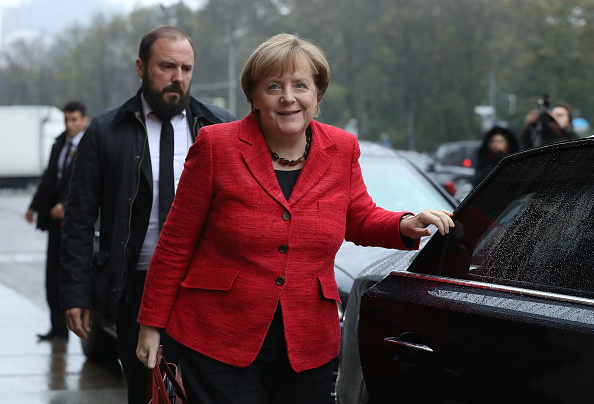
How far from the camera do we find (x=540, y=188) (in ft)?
7.47

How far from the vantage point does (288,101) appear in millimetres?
2539

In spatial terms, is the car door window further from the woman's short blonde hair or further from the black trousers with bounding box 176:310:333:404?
the woman's short blonde hair

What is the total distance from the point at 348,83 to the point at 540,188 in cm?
7570

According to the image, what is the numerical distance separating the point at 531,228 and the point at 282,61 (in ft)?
2.75

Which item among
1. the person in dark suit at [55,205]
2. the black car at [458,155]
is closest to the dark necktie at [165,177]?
the person in dark suit at [55,205]

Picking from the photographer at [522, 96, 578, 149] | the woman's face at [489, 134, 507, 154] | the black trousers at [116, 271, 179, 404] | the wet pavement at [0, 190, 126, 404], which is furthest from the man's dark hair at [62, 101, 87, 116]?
the black trousers at [116, 271, 179, 404]

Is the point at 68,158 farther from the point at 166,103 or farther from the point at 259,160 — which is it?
the point at 259,160

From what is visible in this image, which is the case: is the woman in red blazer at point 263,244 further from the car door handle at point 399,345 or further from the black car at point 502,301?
the car door handle at point 399,345

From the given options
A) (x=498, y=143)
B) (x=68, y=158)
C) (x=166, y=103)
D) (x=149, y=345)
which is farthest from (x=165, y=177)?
(x=498, y=143)

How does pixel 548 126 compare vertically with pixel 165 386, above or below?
below

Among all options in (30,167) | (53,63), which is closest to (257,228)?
(30,167)

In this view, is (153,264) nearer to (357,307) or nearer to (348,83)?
(357,307)

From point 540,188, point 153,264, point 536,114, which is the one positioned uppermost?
point 540,188

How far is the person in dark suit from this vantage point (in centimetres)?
723
